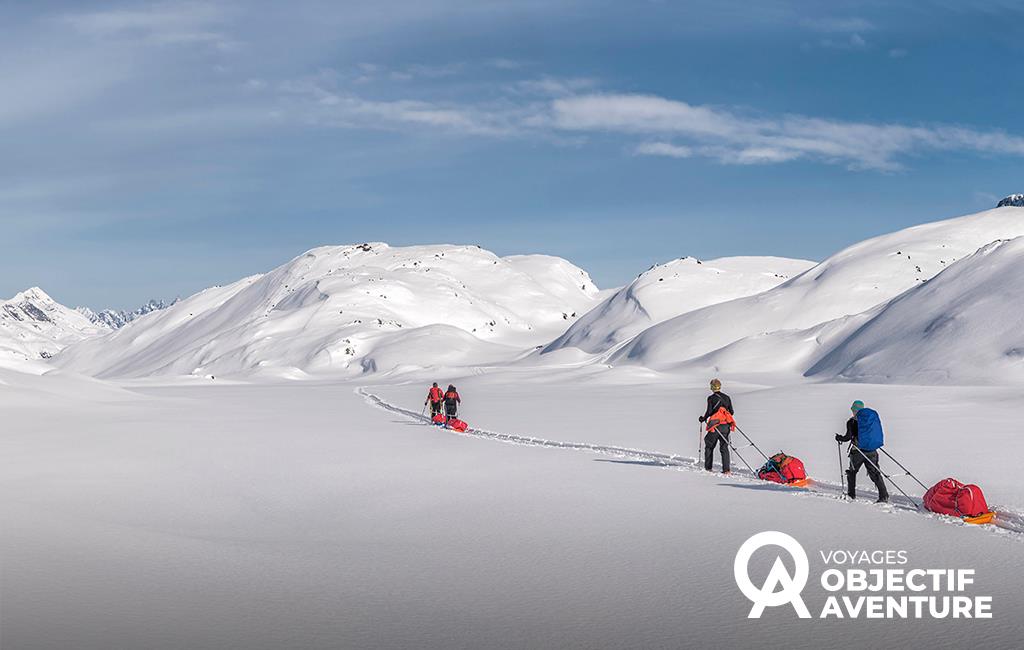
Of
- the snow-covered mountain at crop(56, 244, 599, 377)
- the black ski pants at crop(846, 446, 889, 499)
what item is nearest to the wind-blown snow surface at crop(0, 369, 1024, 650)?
the black ski pants at crop(846, 446, 889, 499)

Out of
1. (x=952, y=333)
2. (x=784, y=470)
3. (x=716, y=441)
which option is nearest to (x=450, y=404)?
(x=716, y=441)

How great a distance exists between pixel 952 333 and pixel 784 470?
159 feet

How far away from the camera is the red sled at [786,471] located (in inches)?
629

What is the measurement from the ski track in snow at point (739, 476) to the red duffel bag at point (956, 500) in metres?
0.12

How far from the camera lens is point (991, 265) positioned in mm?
66688

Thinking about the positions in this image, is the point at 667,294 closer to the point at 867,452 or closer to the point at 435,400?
the point at 435,400

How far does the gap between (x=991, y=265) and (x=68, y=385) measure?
6333 cm

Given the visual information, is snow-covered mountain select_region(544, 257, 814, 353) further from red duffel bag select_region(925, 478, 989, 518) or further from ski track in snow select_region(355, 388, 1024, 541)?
red duffel bag select_region(925, 478, 989, 518)

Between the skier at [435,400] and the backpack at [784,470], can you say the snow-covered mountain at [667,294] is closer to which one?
the skier at [435,400]

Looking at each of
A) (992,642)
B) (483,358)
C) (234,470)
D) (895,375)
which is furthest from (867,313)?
(992,642)

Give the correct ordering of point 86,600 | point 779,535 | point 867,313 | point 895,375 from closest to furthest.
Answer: point 86,600 → point 779,535 → point 895,375 → point 867,313

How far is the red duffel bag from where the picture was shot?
12.1 metres

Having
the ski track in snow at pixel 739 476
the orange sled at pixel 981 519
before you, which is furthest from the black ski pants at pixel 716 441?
the orange sled at pixel 981 519

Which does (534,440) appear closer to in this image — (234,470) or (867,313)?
(234,470)
